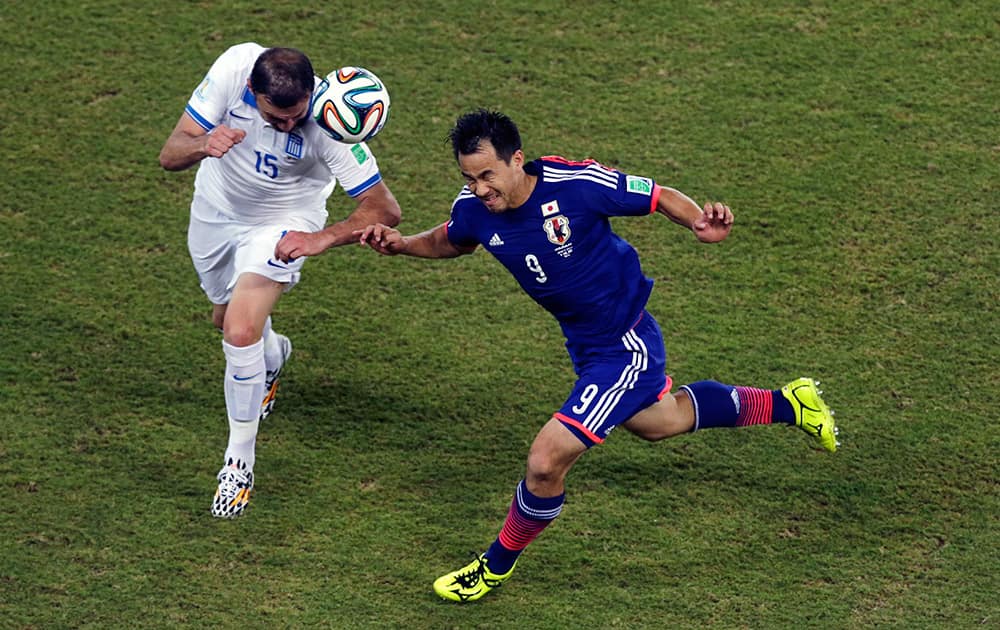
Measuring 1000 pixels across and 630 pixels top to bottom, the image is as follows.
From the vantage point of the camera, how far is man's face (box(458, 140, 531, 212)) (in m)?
5.79

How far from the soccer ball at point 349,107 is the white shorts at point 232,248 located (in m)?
0.61

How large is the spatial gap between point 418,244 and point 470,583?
145cm

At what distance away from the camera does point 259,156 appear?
6.66 m

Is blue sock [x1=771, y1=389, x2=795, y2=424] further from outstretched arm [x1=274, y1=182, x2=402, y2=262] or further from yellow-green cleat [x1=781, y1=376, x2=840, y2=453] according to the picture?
outstretched arm [x1=274, y1=182, x2=402, y2=262]

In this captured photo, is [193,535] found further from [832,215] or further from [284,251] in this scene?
[832,215]

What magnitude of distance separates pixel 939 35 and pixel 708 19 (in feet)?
4.69

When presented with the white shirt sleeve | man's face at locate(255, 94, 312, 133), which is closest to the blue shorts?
man's face at locate(255, 94, 312, 133)

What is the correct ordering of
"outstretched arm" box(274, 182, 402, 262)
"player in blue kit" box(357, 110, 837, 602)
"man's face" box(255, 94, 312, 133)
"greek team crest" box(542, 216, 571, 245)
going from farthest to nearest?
"outstretched arm" box(274, 182, 402, 262) < "man's face" box(255, 94, 312, 133) < "greek team crest" box(542, 216, 571, 245) < "player in blue kit" box(357, 110, 837, 602)

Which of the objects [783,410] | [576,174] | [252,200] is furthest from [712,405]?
[252,200]

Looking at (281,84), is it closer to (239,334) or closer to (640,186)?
(239,334)

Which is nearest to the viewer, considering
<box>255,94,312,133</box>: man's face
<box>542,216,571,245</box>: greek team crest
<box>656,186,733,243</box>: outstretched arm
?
<box>656,186,733,243</box>: outstretched arm

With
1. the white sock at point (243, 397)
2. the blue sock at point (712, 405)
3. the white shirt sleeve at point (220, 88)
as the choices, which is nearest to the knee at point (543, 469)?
the blue sock at point (712, 405)

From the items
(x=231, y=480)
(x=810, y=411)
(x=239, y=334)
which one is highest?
(x=810, y=411)

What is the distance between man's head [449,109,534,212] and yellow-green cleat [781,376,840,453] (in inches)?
65.9
